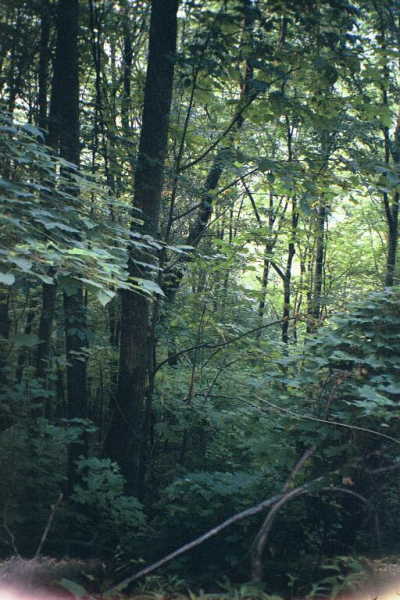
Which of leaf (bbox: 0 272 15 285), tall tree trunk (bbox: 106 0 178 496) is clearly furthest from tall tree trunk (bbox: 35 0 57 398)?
leaf (bbox: 0 272 15 285)

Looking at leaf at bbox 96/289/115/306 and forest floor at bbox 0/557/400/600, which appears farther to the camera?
forest floor at bbox 0/557/400/600

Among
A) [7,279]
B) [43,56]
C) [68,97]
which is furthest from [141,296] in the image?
[43,56]

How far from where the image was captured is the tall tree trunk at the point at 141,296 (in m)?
5.35

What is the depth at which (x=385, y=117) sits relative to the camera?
4.31 metres

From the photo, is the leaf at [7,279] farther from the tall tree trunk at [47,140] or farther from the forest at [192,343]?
the tall tree trunk at [47,140]

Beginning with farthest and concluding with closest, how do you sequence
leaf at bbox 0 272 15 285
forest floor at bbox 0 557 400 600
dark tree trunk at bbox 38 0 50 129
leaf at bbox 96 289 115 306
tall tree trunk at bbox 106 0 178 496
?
1. dark tree trunk at bbox 38 0 50 129
2. tall tree trunk at bbox 106 0 178 496
3. forest floor at bbox 0 557 400 600
4. leaf at bbox 96 289 115 306
5. leaf at bbox 0 272 15 285

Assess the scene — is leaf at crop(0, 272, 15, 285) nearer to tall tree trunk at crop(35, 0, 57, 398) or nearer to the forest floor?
the forest floor

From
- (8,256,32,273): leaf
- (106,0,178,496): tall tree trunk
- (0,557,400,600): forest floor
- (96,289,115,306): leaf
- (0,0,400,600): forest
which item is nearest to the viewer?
(8,256,32,273): leaf

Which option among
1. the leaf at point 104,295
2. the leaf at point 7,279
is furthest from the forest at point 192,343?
the leaf at point 7,279

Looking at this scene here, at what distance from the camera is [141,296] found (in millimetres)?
5398

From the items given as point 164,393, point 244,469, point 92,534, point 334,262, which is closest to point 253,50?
point 164,393

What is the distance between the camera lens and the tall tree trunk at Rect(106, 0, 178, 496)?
5.35 m

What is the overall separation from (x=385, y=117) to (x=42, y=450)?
16.9 ft

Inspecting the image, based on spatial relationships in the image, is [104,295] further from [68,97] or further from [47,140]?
[68,97]
